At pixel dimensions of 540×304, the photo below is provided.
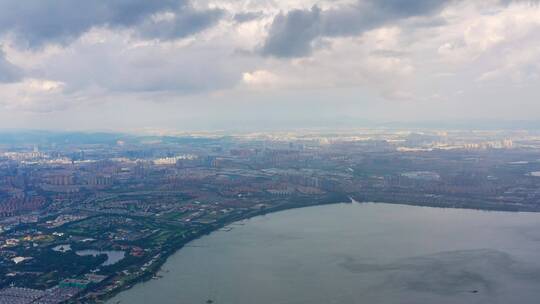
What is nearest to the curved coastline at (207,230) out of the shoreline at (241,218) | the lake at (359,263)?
the shoreline at (241,218)

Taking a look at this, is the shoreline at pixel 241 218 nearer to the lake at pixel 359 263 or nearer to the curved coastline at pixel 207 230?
the curved coastline at pixel 207 230

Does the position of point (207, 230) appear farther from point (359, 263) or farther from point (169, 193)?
point (169, 193)

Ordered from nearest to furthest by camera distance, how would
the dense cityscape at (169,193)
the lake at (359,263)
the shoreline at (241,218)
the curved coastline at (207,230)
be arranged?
the lake at (359,263), the curved coastline at (207,230), the shoreline at (241,218), the dense cityscape at (169,193)

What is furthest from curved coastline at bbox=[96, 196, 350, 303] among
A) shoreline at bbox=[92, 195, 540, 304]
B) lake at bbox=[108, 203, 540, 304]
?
lake at bbox=[108, 203, 540, 304]

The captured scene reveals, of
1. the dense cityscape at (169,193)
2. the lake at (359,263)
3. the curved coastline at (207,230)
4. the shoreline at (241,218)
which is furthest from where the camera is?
the dense cityscape at (169,193)

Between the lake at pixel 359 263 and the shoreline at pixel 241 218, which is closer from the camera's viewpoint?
the lake at pixel 359 263

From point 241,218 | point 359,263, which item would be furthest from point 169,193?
point 359,263

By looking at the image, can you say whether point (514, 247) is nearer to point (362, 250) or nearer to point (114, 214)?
point (362, 250)
